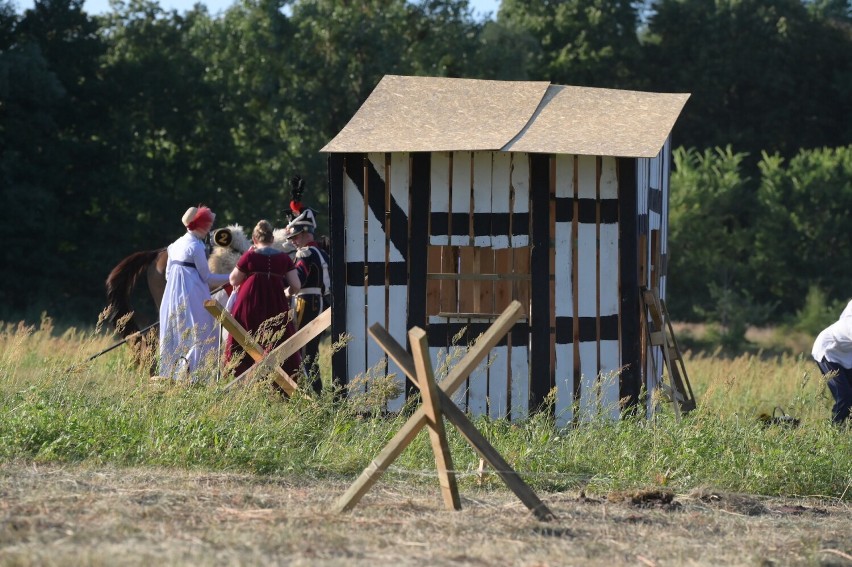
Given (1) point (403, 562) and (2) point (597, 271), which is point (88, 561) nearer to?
(1) point (403, 562)

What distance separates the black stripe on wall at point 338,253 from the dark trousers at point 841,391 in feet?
12.5

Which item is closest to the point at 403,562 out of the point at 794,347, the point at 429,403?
the point at 429,403

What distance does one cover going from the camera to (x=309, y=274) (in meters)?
10.9

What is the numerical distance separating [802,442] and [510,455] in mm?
2187

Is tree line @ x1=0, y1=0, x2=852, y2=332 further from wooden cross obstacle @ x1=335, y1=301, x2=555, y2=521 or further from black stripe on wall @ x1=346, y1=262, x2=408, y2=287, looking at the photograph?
wooden cross obstacle @ x1=335, y1=301, x2=555, y2=521

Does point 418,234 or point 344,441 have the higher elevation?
point 418,234

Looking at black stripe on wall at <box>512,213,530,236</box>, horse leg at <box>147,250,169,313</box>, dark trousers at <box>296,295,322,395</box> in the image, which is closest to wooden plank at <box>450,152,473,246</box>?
black stripe on wall at <box>512,213,530,236</box>

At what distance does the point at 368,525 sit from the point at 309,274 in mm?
5062

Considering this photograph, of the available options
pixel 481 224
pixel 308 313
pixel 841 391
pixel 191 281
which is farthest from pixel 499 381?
pixel 191 281

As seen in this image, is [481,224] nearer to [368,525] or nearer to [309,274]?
[309,274]

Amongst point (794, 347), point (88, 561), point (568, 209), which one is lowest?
point (794, 347)

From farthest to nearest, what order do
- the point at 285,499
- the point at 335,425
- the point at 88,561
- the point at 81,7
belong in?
1. the point at 81,7
2. the point at 335,425
3. the point at 285,499
4. the point at 88,561

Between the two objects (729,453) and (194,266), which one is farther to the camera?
(194,266)

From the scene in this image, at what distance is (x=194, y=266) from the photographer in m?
10.8
